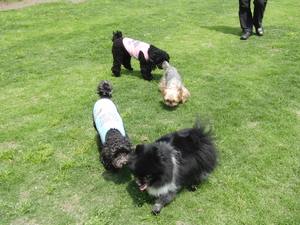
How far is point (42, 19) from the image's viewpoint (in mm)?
13703

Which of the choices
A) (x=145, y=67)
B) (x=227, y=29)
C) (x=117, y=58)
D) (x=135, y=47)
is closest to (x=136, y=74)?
(x=145, y=67)

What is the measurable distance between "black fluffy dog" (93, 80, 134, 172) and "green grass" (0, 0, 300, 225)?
0.47 metres

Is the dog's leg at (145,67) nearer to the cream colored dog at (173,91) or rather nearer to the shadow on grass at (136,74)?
the shadow on grass at (136,74)

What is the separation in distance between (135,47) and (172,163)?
4.71 m

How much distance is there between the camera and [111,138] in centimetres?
368

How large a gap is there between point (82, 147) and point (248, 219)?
3.18 metres

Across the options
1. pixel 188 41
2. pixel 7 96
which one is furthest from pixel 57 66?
pixel 188 41

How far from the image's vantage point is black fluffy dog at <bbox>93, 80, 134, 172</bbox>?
3.54 metres

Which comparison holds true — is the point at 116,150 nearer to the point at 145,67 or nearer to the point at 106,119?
the point at 106,119

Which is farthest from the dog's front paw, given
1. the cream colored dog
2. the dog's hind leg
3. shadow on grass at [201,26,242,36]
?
shadow on grass at [201,26,242,36]

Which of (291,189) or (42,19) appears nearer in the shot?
(291,189)

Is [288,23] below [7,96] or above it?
above

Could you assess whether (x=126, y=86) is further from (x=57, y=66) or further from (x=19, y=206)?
(x=19, y=206)

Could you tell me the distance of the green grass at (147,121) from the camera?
341 centimetres
